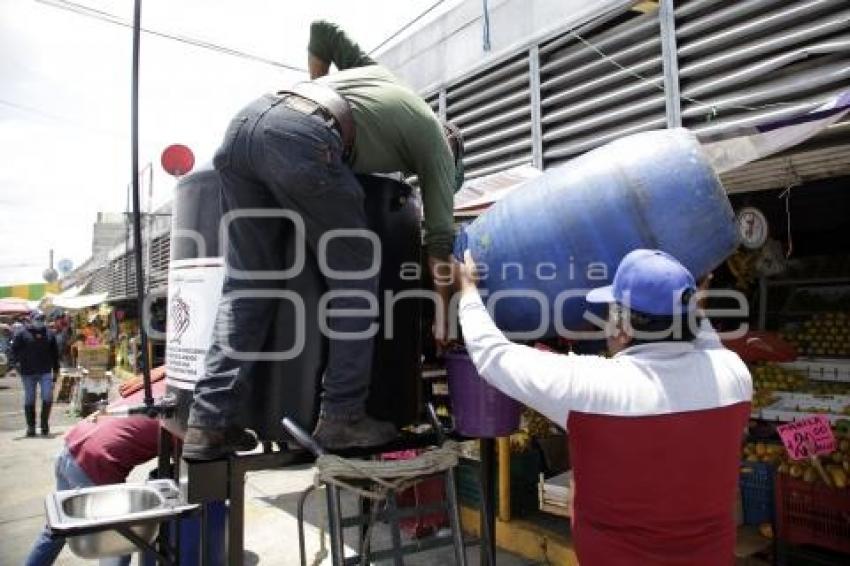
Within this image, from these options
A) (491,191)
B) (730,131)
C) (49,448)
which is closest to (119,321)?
(49,448)

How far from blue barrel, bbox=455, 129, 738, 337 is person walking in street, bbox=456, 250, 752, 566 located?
166 mm

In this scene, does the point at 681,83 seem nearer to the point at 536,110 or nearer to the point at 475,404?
the point at 536,110

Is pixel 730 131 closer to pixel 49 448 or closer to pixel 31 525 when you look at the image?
pixel 31 525

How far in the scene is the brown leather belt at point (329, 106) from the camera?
6.99 ft

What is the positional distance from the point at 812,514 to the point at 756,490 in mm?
361

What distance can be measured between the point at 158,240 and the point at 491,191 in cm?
1546

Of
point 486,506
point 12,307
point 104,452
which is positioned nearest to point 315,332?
point 486,506

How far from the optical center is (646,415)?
200 centimetres

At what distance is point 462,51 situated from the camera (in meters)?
6.75

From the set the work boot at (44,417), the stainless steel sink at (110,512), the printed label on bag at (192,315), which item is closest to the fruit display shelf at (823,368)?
the printed label on bag at (192,315)

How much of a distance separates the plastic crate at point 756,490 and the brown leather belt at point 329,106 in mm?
3897

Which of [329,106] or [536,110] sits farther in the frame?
[536,110]

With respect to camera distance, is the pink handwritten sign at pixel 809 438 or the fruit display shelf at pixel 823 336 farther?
the fruit display shelf at pixel 823 336

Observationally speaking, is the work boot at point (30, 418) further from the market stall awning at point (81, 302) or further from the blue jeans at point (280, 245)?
the market stall awning at point (81, 302)
